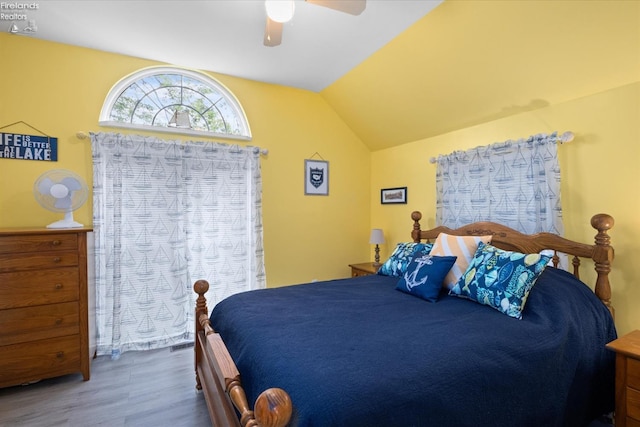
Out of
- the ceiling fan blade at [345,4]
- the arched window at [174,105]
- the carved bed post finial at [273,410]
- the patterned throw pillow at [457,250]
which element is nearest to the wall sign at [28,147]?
the arched window at [174,105]

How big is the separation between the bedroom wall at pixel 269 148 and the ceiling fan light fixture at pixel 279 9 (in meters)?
1.76

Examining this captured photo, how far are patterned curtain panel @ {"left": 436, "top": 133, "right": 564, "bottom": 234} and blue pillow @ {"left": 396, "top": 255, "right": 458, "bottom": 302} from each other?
77cm

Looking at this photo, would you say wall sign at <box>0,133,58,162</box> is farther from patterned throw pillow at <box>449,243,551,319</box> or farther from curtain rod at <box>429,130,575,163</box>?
curtain rod at <box>429,130,575,163</box>

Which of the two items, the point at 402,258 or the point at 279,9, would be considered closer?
the point at 279,9

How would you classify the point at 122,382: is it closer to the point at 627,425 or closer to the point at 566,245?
the point at 627,425

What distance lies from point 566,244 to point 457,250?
0.67m

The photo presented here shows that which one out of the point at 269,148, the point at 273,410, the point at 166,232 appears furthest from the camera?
the point at 269,148

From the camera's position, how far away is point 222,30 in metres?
2.45

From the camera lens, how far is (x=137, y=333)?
2.87 metres

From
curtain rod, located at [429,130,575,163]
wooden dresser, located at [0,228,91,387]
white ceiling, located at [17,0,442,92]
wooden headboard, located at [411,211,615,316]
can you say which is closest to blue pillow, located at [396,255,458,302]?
wooden headboard, located at [411,211,615,316]

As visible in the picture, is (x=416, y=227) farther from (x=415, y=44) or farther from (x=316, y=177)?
(x=415, y=44)

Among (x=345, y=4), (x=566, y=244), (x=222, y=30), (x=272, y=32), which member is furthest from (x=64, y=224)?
(x=566, y=244)

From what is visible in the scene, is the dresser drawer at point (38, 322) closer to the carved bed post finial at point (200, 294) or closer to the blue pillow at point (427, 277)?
the carved bed post finial at point (200, 294)

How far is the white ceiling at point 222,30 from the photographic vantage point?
2168 millimetres
